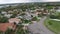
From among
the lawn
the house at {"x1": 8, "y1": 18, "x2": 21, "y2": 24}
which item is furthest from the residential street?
the house at {"x1": 8, "y1": 18, "x2": 21, "y2": 24}

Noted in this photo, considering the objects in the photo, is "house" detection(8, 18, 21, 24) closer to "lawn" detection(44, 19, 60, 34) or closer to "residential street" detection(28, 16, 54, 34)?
"residential street" detection(28, 16, 54, 34)

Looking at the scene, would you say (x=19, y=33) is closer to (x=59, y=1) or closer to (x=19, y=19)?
(x=19, y=19)

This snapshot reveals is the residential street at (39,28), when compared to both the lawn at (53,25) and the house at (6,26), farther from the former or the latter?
the house at (6,26)

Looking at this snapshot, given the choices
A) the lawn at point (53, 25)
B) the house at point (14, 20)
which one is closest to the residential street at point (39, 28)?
the lawn at point (53, 25)

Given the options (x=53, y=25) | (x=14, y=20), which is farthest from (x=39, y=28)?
(x=14, y=20)

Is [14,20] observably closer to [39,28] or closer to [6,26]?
[6,26]

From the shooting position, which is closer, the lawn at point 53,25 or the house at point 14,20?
the lawn at point 53,25

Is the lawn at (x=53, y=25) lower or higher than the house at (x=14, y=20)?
lower

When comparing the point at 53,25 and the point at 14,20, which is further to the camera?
the point at 14,20
